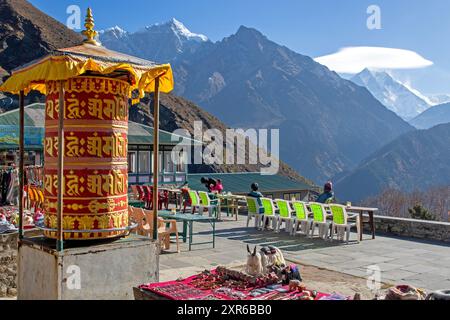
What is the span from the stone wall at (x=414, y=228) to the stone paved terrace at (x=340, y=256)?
46 cm

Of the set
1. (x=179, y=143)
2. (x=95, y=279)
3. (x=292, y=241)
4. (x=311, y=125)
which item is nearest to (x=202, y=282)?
(x=95, y=279)

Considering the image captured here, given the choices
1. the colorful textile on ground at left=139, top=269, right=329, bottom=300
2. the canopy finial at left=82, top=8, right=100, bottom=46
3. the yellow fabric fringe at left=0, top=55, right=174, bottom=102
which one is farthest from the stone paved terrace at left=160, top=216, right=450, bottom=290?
the canopy finial at left=82, top=8, right=100, bottom=46

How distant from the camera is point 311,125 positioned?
566 feet

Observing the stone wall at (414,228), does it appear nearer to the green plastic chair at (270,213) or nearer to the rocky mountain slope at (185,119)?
the green plastic chair at (270,213)

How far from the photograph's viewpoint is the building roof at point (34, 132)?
56.8 ft

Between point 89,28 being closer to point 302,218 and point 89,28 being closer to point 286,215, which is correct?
point 302,218

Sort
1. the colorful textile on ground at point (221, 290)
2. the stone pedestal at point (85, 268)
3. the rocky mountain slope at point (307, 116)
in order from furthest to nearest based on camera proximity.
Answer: the rocky mountain slope at point (307, 116) < the stone pedestal at point (85, 268) < the colorful textile on ground at point (221, 290)

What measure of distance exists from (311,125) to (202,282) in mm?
170272

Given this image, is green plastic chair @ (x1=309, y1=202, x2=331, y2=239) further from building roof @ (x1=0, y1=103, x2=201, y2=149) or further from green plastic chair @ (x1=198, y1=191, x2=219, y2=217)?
building roof @ (x1=0, y1=103, x2=201, y2=149)

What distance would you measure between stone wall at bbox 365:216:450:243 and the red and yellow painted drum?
803 cm

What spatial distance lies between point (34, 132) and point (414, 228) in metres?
13.5

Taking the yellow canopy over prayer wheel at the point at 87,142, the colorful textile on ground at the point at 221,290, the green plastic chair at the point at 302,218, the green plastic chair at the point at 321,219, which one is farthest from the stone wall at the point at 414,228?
the yellow canopy over prayer wheel at the point at 87,142
